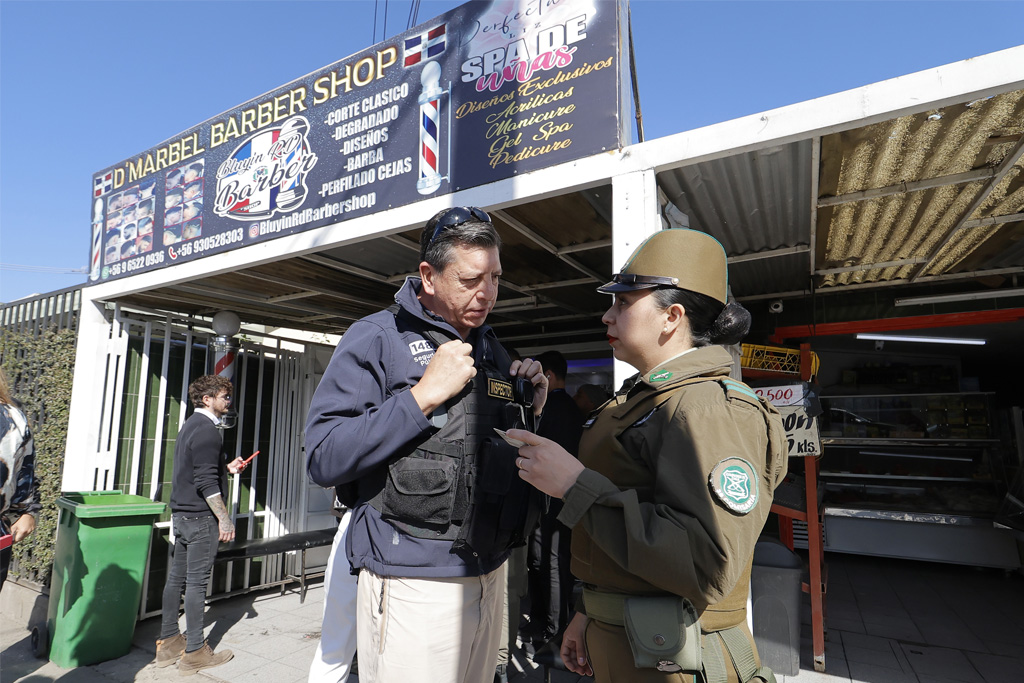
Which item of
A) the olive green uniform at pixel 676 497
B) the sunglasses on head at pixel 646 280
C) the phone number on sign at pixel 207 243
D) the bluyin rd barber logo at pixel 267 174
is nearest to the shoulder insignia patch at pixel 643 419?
the olive green uniform at pixel 676 497

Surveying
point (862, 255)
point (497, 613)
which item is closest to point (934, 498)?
point (862, 255)

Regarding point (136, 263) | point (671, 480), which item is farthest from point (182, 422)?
point (671, 480)

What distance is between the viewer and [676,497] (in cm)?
116

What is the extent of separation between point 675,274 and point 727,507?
2.08 feet

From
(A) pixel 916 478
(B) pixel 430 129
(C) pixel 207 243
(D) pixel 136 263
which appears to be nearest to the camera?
(B) pixel 430 129

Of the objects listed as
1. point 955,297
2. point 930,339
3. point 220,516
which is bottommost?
point 220,516

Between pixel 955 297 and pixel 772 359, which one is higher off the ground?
pixel 955 297

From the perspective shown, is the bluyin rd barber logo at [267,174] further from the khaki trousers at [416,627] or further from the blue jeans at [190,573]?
the khaki trousers at [416,627]

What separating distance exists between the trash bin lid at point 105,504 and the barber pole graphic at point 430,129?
3379mm

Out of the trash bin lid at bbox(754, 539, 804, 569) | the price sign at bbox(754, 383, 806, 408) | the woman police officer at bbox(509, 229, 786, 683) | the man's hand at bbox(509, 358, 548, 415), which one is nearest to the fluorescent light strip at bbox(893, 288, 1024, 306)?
the price sign at bbox(754, 383, 806, 408)

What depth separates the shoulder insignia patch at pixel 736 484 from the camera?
115 centimetres

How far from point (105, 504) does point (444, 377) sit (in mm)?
4309

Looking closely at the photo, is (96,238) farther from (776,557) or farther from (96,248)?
(776,557)

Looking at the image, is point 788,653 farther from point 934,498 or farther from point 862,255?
point 934,498
